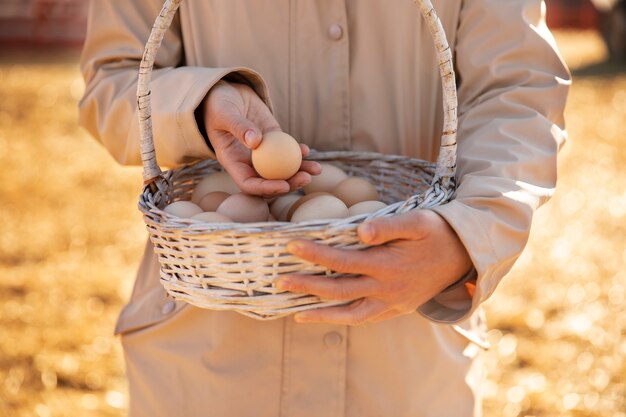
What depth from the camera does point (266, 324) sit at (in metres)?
1.31

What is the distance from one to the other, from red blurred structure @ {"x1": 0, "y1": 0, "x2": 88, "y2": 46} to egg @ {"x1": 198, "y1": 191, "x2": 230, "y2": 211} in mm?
9750

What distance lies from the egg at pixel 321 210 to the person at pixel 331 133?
4cm

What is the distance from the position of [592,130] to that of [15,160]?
4.22m

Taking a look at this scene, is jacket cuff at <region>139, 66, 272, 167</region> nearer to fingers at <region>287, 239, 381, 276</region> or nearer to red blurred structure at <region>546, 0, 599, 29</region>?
fingers at <region>287, 239, 381, 276</region>

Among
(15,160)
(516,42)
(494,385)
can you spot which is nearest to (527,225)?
(516,42)

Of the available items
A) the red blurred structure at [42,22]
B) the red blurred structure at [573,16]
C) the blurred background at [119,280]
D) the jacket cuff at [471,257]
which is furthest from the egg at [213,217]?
the red blurred structure at [573,16]

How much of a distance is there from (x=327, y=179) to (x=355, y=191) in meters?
0.07

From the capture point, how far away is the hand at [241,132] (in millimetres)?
1192

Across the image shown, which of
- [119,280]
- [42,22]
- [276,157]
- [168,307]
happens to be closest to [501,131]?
[276,157]

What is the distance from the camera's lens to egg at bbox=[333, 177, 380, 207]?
138cm

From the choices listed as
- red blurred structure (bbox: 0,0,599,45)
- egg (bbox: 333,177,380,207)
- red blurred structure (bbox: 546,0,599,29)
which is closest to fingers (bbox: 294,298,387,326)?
egg (bbox: 333,177,380,207)

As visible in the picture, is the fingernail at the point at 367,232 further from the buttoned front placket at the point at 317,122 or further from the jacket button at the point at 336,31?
the jacket button at the point at 336,31

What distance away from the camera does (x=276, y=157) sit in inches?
48.9

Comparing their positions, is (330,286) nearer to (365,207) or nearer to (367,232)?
(367,232)
